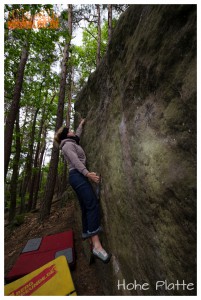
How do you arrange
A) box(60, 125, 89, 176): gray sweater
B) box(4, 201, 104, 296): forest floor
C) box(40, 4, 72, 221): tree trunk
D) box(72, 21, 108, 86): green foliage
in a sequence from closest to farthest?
1. box(60, 125, 89, 176): gray sweater
2. box(4, 201, 104, 296): forest floor
3. box(40, 4, 72, 221): tree trunk
4. box(72, 21, 108, 86): green foliage

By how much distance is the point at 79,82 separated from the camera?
18.3 metres

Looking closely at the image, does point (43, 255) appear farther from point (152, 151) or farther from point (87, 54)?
point (87, 54)

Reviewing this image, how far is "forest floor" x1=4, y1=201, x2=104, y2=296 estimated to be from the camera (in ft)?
13.5

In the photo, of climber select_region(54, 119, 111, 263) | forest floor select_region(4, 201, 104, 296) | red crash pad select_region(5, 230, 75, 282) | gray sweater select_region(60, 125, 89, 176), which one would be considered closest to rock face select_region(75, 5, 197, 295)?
climber select_region(54, 119, 111, 263)

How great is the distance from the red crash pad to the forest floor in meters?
0.34

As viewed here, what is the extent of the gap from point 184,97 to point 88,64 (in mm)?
19254

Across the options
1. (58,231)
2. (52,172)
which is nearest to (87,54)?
(52,172)

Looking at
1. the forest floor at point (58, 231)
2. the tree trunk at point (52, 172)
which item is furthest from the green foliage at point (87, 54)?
the forest floor at point (58, 231)

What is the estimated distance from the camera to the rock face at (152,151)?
156 cm

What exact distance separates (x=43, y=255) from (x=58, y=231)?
81.0 inches

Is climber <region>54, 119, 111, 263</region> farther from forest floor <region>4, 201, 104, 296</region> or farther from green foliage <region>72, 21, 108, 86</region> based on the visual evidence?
green foliage <region>72, 21, 108, 86</region>

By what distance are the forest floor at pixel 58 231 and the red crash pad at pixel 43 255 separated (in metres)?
0.34
